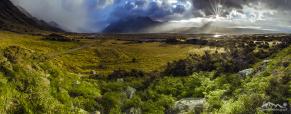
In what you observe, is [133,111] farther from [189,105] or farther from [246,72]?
[246,72]

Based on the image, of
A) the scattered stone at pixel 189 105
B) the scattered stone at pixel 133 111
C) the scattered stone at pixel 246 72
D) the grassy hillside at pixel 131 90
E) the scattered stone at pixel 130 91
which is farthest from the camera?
the scattered stone at pixel 246 72

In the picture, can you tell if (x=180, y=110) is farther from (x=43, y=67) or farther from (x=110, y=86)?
(x=43, y=67)

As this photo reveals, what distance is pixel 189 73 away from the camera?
75.8m

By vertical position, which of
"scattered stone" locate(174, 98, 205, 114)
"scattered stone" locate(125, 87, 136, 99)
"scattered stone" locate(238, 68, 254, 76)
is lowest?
"scattered stone" locate(174, 98, 205, 114)

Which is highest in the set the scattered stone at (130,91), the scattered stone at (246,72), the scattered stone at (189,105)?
the scattered stone at (246,72)

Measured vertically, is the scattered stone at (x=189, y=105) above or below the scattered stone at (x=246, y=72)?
below

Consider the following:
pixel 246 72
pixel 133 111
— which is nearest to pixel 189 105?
pixel 133 111

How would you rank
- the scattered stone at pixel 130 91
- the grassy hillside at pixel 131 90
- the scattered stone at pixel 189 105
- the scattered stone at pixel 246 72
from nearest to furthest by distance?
the grassy hillside at pixel 131 90 < the scattered stone at pixel 189 105 < the scattered stone at pixel 130 91 < the scattered stone at pixel 246 72

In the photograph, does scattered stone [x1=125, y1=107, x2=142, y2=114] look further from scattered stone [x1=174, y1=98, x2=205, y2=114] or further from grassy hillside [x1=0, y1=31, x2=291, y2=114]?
scattered stone [x1=174, y1=98, x2=205, y2=114]

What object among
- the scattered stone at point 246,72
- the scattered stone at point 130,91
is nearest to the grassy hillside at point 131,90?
the scattered stone at point 130,91

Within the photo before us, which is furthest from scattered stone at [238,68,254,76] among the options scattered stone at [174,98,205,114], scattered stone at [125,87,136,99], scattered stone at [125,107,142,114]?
scattered stone at [125,107,142,114]

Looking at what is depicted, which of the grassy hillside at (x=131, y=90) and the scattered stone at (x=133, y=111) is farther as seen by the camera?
the scattered stone at (x=133, y=111)

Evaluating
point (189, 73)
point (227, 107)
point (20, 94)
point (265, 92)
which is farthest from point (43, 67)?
point (189, 73)

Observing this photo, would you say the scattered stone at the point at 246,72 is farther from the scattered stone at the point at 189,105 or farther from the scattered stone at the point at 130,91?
the scattered stone at the point at 130,91
